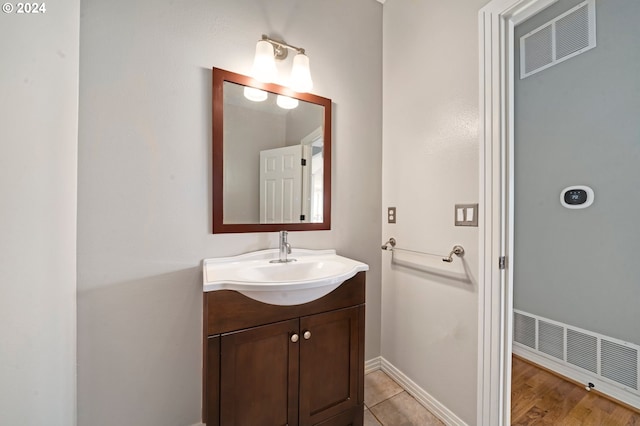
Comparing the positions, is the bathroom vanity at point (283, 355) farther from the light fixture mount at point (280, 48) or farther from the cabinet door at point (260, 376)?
the light fixture mount at point (280, 48)

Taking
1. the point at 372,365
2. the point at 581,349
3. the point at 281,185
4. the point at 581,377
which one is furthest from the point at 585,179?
the point at 281,185

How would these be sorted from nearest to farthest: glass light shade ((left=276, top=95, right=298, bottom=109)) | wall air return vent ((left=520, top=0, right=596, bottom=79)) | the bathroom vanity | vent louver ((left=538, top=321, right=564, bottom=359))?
the bathroom vanity < glass light shade ((left=276, top=95, right=298, bottom=109)) < wall air return vent ((left=520, top=0, right=596, bottom=79)) < vent louver ((left=538, top=321, right=564, bottom=359))

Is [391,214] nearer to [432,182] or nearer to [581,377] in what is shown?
[432,182]

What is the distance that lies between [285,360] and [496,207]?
44.0 inches

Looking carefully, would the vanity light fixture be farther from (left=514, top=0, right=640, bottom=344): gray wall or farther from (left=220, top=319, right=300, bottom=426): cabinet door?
(left=514, top=0, right=640, bottom=344): gray wall

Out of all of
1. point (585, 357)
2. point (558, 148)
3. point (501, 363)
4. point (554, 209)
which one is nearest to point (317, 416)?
point (501, 363)

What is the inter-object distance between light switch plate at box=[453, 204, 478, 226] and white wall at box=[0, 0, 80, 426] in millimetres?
1616

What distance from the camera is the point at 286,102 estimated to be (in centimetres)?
138

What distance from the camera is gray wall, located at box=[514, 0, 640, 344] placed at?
4.69 ft

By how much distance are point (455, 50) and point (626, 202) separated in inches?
55.0

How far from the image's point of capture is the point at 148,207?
1.06 meters

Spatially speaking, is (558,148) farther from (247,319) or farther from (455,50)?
(247,319)

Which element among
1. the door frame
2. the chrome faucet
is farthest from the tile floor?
the chrome faucet

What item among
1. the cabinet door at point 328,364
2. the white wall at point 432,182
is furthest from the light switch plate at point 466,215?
the cabinet door at point 328,364
